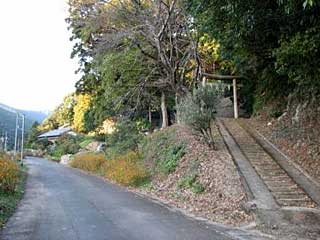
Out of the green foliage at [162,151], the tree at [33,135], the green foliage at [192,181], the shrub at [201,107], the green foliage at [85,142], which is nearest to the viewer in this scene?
the green foliage at [192,181]

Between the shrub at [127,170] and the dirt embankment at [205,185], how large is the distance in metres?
0.79

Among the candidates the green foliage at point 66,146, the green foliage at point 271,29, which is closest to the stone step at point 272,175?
the green foliage at point 271,29

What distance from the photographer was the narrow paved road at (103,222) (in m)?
7.13

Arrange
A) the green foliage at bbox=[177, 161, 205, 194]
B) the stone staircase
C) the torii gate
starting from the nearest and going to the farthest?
the stone staircase < the green foliage at bbox=[177, 161, 205, 194] < the torii gate

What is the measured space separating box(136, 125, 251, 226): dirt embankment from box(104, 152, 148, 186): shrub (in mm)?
790

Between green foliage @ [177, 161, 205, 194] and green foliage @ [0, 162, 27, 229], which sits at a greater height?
green foliage @ [177, 161, 205, 194]

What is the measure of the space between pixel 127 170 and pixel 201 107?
528 cm

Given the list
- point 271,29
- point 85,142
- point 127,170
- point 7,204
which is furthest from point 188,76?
point 85,142

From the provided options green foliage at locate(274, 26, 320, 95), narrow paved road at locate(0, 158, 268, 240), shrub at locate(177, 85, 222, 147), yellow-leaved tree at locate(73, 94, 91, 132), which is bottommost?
narrow paved road at locate(0, 158, 268, 240)

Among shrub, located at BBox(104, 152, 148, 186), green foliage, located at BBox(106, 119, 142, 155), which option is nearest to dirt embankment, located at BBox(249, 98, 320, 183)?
shrub, located at BBox(104, 152, 148, 186)

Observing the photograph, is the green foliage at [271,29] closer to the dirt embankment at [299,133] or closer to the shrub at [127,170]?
the dirt embankment at [299,133]

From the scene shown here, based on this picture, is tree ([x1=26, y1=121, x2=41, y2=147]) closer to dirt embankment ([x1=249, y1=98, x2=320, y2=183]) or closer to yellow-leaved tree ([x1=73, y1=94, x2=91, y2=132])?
yellow-leaved tree ([x1=73, y1=94, x2=91, y2=132])

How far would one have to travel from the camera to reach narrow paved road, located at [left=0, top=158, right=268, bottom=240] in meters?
7.13

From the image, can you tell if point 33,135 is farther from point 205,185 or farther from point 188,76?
point 205,185
